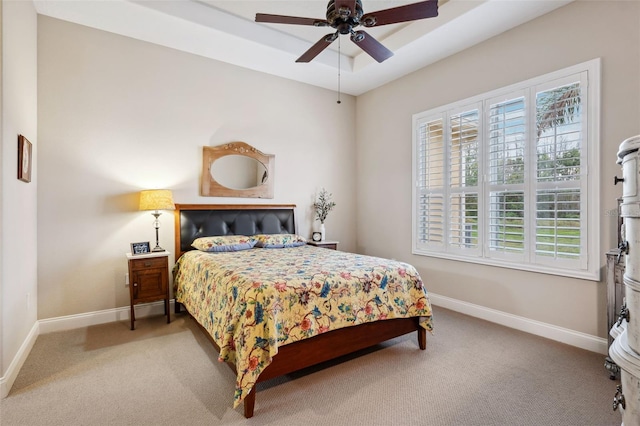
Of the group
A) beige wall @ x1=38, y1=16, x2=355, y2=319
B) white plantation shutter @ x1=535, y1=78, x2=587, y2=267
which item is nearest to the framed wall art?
beige wall @ x1=38, y1=16, x2=355, y2=319

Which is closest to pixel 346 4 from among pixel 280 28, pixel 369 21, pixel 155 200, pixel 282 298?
pixel 369 21

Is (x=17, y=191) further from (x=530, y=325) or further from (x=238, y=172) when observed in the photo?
(x=530, y=325)

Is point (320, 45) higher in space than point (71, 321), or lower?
higher

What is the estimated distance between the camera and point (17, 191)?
→ 99.7 inches

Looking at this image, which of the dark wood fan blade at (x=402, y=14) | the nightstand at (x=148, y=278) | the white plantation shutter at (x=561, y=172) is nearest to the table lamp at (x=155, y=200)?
the nightstand at (x=148, y=278)

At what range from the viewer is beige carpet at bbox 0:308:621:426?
193 cm

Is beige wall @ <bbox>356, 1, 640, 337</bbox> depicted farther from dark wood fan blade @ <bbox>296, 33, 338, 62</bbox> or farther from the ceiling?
dark wood fan blade @ <bbox>296, 33, 338, 62</bbox>

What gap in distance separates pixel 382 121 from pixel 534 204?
2536 millimetres

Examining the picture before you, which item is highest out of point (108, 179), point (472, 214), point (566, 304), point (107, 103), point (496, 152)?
point (107, 103)

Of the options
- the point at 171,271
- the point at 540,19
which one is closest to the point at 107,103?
the point at 171,271

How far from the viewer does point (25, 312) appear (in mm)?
2756

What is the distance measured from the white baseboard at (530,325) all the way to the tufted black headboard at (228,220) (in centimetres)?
235

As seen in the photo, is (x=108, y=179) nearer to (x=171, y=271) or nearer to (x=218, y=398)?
(x=171, y=271)

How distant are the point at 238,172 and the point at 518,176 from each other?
3.36m
